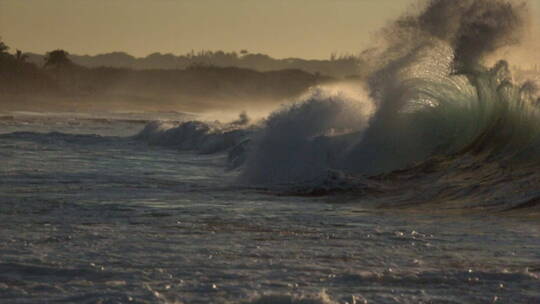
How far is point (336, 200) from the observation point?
10766mm

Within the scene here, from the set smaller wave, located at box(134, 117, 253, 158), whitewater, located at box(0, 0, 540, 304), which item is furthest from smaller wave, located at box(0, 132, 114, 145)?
smaller wave, located at box(134, 117, 253, 158)

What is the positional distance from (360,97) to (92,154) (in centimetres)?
601

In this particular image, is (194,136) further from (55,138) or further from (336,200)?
(336,200)

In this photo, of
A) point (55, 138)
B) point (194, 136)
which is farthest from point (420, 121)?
point (194, 136)

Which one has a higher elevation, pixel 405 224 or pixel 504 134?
pixel 504 134

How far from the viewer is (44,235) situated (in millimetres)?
7523

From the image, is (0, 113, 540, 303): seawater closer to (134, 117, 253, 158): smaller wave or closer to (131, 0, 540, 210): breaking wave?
(131, 0, 540, 210): breaking wave

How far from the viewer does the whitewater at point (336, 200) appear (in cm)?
590

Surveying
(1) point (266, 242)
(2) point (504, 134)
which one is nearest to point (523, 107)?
(2) point (504, 134)

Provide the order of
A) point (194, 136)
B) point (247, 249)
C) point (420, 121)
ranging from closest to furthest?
point (247, 249) → point (420, 121) → point (194, 136)

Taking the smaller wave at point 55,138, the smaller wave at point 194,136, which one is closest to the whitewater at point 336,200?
the smaller wave at point 55,138

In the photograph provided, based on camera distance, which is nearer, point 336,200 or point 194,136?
point 336,200

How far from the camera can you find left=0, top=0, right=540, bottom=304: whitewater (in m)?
5.90

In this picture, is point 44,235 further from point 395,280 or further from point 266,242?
point 395,280
